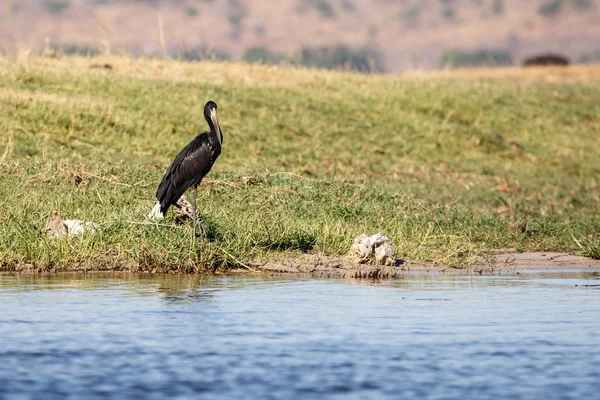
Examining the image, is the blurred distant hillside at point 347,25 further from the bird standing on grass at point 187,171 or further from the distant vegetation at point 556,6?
the bird standing on grass at point 187,171

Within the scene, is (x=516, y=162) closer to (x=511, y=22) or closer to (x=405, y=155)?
(x=405, y=155)

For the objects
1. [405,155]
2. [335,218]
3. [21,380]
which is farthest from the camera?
[405,155]

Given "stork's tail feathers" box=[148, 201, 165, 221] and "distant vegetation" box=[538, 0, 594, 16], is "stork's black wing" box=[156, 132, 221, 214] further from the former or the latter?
"distant vegetation" box=[538, 0, 594, 16]

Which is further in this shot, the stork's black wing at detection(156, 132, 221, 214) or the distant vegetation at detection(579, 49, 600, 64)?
the distant vegetation at detection(579, 49, 600, 64)

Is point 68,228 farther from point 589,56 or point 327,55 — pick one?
point 589,56

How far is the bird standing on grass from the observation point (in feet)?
40.4

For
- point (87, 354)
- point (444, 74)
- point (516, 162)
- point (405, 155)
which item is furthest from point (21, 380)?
point (444, 74)

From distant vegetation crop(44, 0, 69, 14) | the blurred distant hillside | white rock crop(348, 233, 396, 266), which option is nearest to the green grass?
white rock crop(348, 233, 396, 266)

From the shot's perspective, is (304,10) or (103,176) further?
(304,10)

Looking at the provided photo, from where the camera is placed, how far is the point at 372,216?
1478 centimetres

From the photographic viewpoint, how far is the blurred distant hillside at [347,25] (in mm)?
133750

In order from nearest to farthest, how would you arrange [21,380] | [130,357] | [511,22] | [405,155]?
[21,380]
[130,357]
[405,155]
[511,22]

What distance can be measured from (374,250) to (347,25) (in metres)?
131

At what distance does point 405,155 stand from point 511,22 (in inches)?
4854
